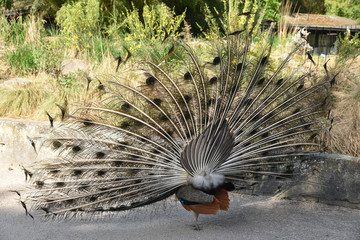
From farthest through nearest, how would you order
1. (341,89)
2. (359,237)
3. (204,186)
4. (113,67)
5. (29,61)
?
(29,61) → (113,67) → (341,89) → (359,237) → (204,186)

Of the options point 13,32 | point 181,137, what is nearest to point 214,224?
point 181,137

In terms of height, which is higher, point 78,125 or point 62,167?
point 78,125

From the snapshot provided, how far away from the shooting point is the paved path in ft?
14.9

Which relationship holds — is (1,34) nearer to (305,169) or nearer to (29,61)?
(29,61)

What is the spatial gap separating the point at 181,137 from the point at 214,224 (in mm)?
1166

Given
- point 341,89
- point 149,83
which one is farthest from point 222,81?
point 341,89

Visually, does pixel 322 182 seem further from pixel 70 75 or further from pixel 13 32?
pixel 13 32

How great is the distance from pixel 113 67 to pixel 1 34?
4.34 m

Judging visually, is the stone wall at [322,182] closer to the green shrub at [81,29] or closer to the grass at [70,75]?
the grass at [70,75]

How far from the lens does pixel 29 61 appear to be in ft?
33.6

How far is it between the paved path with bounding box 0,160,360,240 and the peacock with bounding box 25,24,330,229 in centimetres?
38

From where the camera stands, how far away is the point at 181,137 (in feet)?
14.5

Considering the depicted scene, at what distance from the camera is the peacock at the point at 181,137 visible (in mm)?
4242

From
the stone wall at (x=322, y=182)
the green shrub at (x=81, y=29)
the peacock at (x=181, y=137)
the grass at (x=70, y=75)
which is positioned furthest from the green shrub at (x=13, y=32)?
the peacock at (x=181, y=137)
